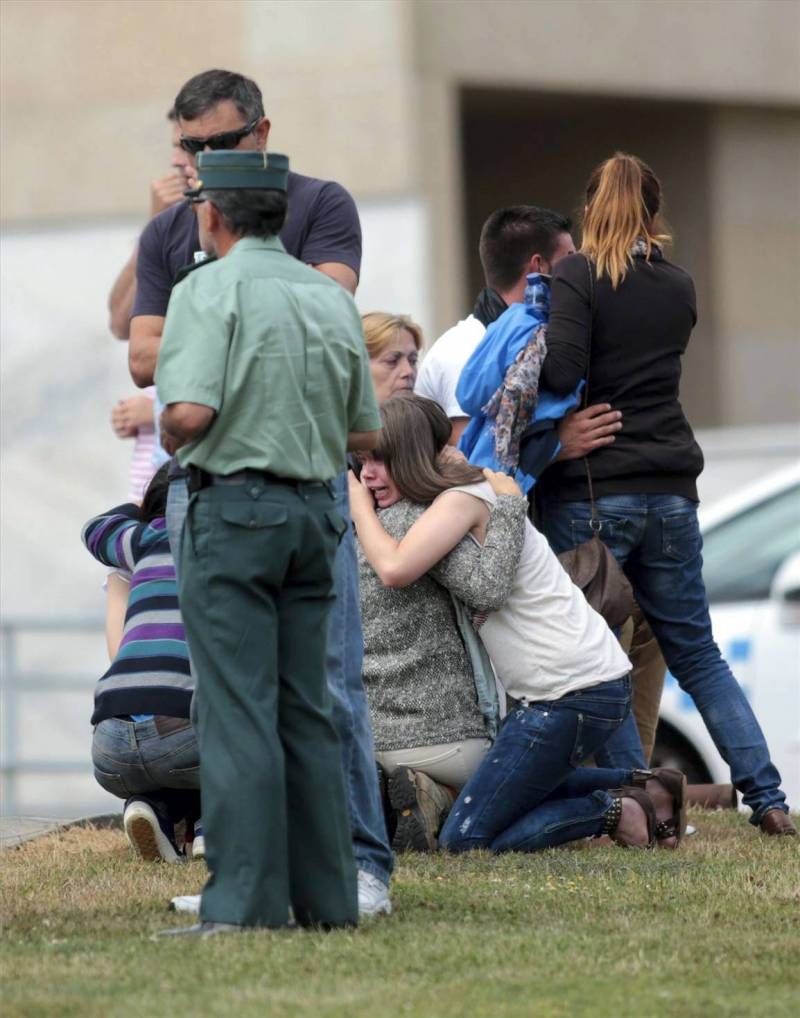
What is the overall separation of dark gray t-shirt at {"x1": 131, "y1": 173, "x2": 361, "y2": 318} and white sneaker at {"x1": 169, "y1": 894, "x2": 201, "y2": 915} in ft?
4.82

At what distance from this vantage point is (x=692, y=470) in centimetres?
619

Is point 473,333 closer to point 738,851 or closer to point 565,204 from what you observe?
point 738,851

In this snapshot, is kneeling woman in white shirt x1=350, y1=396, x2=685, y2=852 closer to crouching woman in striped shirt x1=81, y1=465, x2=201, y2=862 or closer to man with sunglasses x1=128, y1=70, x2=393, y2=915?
crouching woman in striped shirt x1=81, y1=465, x2=201, y2=862

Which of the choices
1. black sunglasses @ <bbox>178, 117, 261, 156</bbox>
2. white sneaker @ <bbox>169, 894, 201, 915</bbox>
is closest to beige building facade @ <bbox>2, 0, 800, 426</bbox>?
black sunglasses @ <bbox>178, 117, 261, 156</bbox>

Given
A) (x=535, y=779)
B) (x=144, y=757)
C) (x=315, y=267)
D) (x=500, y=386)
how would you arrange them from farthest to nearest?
1. (x=500, y=386)
2. (x=535, y=779)
3. (x=144, y=757)
4. (x=315, y=267)

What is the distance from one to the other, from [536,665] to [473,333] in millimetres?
1138

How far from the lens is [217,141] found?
4.84m

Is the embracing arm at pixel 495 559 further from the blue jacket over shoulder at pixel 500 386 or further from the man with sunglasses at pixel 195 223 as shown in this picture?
the man with sunglasses at pixel 195 223

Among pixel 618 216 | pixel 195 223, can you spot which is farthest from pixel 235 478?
pixel 618 216

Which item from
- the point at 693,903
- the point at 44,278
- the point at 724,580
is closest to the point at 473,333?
the point at 693,903

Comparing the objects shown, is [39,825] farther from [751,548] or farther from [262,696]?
[751,548]

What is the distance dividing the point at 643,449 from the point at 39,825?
250 centimetres

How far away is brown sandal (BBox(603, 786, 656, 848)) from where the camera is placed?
595 centimetres

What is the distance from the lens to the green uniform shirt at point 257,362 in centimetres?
410
